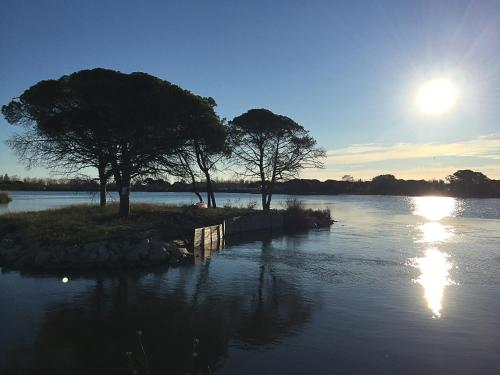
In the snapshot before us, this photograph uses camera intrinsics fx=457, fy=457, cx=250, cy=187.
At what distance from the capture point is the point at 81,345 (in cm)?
1059

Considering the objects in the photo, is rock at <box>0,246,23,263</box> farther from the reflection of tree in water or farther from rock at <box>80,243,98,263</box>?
the reflection of tree in water

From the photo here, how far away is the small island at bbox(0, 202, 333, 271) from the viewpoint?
2011 cm

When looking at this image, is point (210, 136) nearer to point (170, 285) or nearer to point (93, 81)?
point (93, 81)

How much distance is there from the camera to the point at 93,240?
70.8ft

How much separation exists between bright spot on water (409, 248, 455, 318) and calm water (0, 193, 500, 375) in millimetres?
102

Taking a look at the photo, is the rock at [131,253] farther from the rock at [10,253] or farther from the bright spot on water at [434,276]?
the bright spot on water at [434,276]

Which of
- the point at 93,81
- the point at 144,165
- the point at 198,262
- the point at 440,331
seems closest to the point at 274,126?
the point at 144,165

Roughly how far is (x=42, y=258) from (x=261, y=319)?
449 inches

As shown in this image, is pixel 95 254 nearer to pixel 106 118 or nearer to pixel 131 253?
pixel 131 253

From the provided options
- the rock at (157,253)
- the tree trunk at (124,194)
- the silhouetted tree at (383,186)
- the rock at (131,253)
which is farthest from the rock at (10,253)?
the silhouetted tree at (383,186)

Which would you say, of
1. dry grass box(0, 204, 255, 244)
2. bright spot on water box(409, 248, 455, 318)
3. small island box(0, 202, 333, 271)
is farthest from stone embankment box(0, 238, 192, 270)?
bright spot on water box(409, 248, 455, 318)

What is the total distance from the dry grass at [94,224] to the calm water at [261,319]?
4.00 m

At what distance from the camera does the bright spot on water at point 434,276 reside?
15.8m

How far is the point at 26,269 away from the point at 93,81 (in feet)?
40.4
